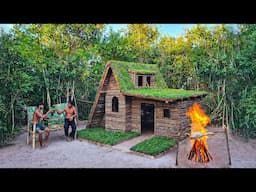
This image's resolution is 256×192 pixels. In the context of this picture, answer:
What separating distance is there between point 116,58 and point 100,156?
9336 mm

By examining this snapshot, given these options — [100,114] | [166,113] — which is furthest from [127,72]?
[166,113]

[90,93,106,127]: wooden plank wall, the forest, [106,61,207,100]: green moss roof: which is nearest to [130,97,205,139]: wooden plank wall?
[106,61,207,100]: green moss roof

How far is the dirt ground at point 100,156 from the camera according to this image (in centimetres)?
657

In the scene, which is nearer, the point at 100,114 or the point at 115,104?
the point at 115,104

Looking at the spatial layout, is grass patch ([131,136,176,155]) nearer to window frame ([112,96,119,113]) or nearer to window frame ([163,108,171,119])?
window frame ([163,108,171,119])

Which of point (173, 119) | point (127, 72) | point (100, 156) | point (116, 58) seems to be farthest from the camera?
point (116, 58)

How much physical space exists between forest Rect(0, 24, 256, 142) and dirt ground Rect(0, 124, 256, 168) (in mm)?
1329

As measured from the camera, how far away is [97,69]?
14.7m

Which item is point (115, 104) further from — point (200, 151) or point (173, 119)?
point (200, 151)

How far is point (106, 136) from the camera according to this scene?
9312 millimetres

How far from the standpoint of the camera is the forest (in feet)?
31.2

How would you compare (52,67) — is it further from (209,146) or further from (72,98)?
(209,146)

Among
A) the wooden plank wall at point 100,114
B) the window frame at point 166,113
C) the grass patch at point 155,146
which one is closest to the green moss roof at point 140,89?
the window frame at point 166,113

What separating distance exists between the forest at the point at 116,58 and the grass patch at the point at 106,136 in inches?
120
